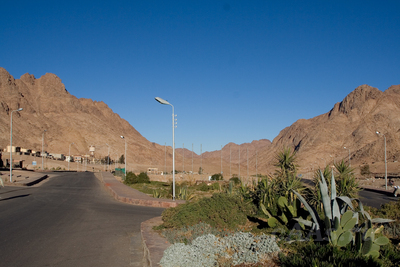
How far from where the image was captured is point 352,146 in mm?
103500

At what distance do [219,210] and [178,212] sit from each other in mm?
995

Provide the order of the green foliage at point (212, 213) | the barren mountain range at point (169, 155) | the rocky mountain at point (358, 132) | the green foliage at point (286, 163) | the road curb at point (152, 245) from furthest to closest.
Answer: the barren mountain range at point (169, 155)
the rocky mountain at point (358, 132)
the green foliage at point (286, 163)
the green foliage at point (212, 213)
the road curb at point (152, 245)

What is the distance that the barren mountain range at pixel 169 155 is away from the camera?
333 ft

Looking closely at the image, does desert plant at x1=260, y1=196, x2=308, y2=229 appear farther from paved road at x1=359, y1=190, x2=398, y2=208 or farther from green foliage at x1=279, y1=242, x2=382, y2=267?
paved road at x1=359, y1=190, x2=398, y2=208

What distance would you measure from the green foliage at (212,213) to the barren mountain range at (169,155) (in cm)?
8195

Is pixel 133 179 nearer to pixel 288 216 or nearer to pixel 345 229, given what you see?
pixel 288 216

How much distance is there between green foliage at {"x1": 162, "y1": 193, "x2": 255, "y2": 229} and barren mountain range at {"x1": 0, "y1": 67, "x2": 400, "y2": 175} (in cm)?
8195

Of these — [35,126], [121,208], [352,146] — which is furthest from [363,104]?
[121,208]

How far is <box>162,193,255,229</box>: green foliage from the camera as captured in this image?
24.8ft

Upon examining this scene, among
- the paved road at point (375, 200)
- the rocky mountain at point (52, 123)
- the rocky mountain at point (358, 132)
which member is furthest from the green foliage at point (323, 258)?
the rocky mountain at point (52, 123)

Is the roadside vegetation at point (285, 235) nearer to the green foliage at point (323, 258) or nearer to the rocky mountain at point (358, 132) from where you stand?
the green foliage at point (323, 258)

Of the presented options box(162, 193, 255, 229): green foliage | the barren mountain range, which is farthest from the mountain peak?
box(162, 193, 255, 229): green foliage

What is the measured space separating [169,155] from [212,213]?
155m

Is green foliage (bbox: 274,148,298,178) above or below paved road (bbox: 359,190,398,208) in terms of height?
above
